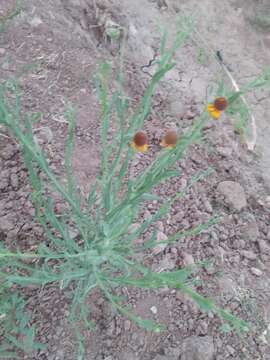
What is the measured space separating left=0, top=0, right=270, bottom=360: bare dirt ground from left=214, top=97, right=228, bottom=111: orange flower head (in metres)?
0.86

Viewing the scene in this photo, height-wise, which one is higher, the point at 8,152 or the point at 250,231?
the point at 250,231

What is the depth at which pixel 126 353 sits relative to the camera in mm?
1521

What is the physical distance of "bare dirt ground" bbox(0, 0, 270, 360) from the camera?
5.11ft

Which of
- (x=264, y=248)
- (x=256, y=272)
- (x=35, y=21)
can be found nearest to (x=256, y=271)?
(x=256, y=272)

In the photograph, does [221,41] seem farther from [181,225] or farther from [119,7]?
[181,225]

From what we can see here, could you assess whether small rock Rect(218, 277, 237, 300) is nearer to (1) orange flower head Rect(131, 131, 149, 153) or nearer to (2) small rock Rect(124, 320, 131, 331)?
(2) small rock Rect(124, 320, 131, 331)

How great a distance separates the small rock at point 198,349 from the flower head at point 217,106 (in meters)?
0.90

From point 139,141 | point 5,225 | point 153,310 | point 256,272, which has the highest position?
point 139,141

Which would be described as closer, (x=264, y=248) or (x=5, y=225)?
(x=5, y=225)

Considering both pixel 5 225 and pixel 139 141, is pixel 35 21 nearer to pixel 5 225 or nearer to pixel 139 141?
pixel 5 225

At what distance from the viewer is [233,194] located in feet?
6.74

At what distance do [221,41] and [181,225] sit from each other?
1852mm

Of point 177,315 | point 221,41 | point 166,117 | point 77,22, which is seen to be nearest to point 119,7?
point 77,22

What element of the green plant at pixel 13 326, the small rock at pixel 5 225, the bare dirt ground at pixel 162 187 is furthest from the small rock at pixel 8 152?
the green plant at pixel 13 326
